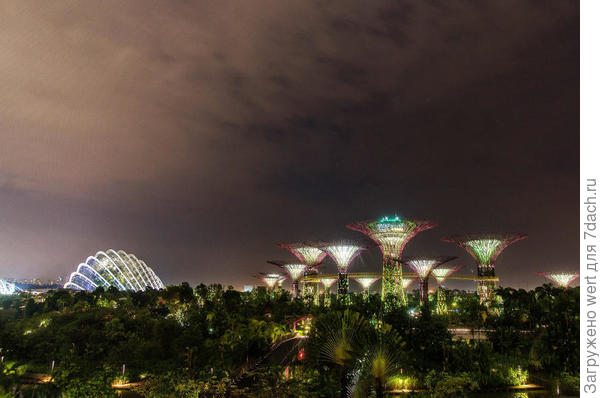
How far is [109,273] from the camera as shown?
106312mm

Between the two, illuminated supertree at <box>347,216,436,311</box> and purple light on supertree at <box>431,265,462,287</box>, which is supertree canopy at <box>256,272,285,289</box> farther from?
illuminated supertree at <box>347,216,436,311</box>

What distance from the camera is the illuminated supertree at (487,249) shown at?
188ft

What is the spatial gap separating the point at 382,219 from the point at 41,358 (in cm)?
4177

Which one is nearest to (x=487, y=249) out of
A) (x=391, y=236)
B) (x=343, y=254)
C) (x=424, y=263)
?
(x=424, y=263)

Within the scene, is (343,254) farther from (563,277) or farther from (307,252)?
(563,277)

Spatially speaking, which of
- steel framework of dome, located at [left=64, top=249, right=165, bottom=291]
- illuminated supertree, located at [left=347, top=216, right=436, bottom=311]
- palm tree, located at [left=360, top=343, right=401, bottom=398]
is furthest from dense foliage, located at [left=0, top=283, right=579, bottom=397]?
steel framework of dome, located at [left=64, top=249, right=165, bottom=291]

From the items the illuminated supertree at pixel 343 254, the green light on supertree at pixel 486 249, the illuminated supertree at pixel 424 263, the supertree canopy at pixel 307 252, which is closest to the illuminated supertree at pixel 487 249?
the green light on supertree at pixel 486 249

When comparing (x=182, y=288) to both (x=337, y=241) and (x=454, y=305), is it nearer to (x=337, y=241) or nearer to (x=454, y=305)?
(x=337, y=241)

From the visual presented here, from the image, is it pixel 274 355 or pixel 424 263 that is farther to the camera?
pixel 424 263

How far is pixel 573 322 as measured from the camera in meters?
13.9

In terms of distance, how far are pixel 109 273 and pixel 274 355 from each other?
9168 cm

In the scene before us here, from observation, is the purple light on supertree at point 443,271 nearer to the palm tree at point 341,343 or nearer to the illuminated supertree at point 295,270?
the illuminated supertree at point 295,270

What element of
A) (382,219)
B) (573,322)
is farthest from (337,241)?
(573,322)
